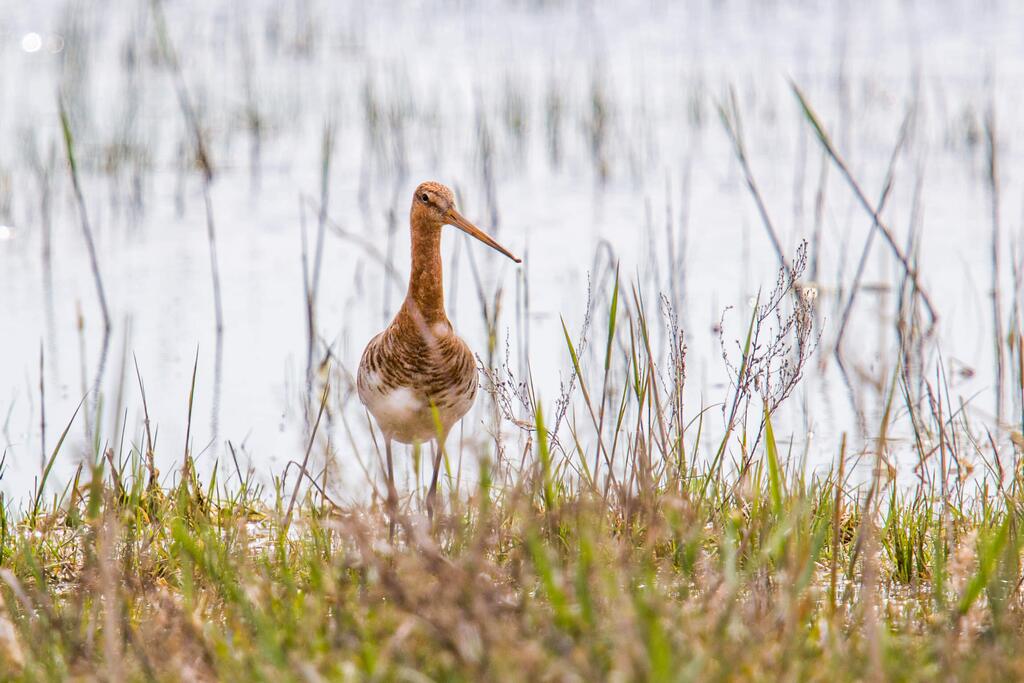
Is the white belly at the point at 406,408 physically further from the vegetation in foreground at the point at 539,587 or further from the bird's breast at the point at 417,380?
the vegetation in foreground at the point at 539,587

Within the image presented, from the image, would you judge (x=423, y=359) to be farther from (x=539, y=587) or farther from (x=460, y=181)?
(x=460, y=181)

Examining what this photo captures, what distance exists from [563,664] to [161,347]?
458 cm

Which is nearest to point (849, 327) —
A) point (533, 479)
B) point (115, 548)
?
point (533, 479)

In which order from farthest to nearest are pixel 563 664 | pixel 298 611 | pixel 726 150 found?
pixel 726 150 < pixel 298 611 < pixel 563 664

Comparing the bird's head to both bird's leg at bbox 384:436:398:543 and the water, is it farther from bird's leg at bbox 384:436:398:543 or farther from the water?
bird's leg at bbox 384:436:398:543

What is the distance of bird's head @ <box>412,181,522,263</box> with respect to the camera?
15.2ft

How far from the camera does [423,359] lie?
441cm

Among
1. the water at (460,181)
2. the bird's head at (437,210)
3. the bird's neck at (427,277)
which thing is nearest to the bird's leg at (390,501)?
the water at (460,181)

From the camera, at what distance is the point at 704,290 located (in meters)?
7.20

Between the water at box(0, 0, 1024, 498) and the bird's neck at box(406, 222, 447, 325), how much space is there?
405 mm

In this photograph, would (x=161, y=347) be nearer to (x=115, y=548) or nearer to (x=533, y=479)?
(x=115, y=548)

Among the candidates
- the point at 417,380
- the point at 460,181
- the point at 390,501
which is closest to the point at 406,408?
the point at 417,380

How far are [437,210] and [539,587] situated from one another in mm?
1733

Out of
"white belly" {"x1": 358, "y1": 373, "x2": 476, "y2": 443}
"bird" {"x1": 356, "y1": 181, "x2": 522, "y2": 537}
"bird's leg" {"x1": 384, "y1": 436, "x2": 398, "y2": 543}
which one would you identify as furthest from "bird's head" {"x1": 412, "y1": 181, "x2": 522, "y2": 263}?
"bird's leg" {"x1": 384, "y1": 436, "x2": 398, "y2": 543}
